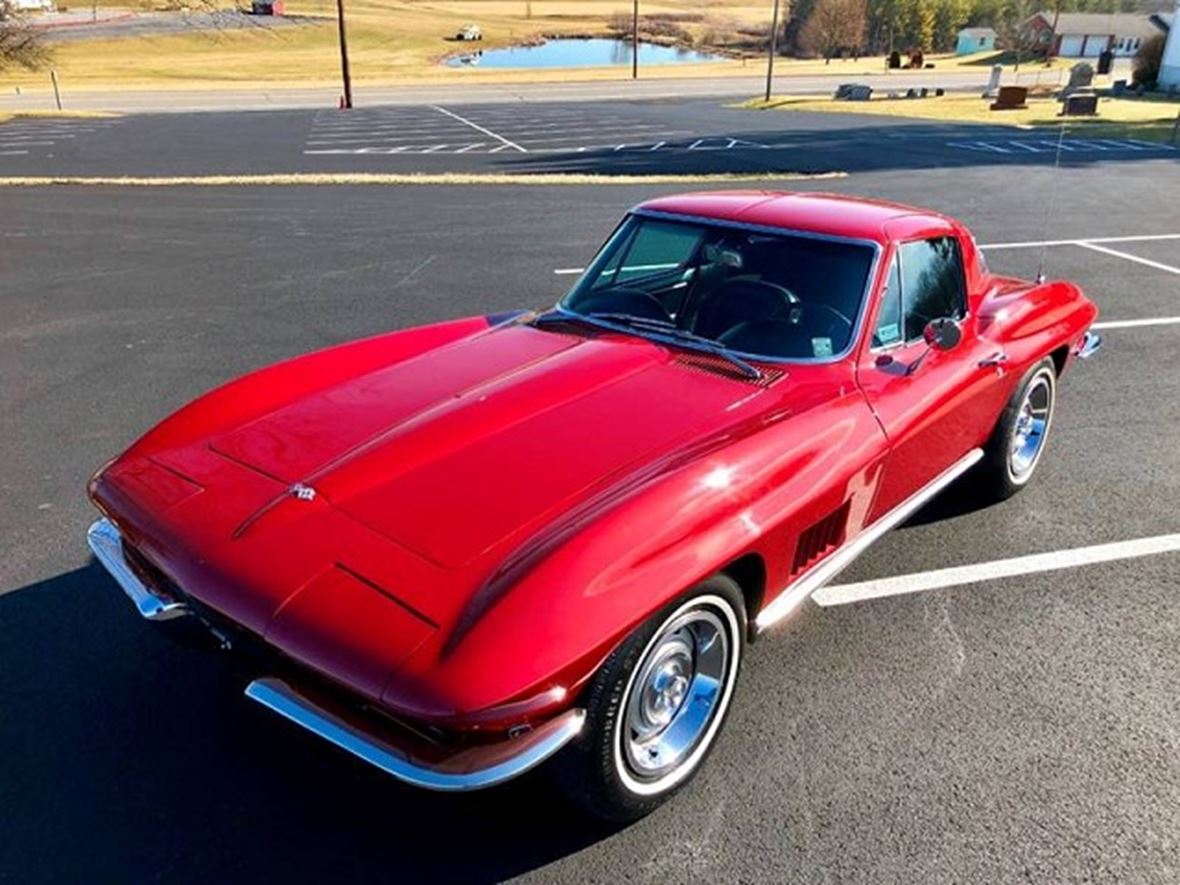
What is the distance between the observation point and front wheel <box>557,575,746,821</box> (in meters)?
2.33

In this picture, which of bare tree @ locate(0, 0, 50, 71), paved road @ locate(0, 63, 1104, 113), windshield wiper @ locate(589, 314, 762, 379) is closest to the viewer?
windshield wiper @ locate(589, 314, 762, 379)

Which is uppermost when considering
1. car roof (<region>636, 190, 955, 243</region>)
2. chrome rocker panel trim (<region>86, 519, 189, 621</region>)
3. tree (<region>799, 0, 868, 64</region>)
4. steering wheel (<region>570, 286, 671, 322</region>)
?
tree (<region>799, 0, 868, 64</region>)

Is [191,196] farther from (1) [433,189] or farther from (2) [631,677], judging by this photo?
(2) [631,677]

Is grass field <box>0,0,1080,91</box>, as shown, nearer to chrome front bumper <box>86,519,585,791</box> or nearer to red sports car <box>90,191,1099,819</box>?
red sports car <box>90,191,1099,819</box>

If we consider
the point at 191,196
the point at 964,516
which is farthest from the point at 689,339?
the point at 191,196

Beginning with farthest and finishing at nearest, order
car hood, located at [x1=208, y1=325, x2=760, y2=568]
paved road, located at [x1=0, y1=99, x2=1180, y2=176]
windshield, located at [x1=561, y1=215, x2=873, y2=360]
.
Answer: paved road, located at [x1=0, y1=99, x2=1180, y2=176] → windshield, located at [x1=561, y1=215, x2=873, y2=360] → car hood, located at [x1=208, y1=325, x2=760, y2=568]

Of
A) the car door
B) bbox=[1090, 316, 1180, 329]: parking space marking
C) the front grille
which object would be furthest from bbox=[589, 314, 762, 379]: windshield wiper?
bbox=[1090, 316, 1180, 329]: parking space marking

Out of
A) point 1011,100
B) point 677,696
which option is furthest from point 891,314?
point 1011,100

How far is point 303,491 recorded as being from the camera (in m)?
2.70

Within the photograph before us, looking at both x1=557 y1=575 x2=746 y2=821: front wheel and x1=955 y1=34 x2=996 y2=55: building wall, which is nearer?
x1=557 y1=575 x2=746 y2=821: front wheel

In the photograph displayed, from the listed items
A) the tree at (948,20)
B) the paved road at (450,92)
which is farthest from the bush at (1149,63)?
the tree at (948,20)

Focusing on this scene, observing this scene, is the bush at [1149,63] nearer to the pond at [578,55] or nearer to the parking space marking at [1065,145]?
the parking space marking at [1065,145]

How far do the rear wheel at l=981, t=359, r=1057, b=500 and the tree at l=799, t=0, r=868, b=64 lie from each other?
8433 cm

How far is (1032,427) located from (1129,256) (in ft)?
22.4
